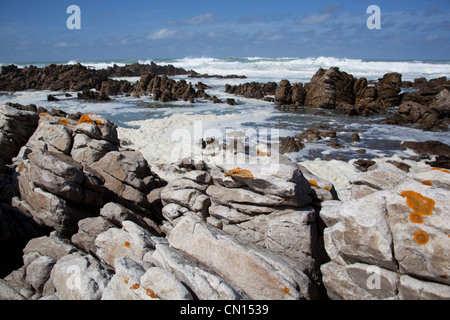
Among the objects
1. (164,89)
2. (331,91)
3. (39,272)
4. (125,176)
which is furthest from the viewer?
(164,89)

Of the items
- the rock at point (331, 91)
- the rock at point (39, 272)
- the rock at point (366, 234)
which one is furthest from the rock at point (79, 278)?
the rock at point (331, 91)

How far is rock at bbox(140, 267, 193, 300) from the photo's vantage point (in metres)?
3.91

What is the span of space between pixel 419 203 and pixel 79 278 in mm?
5223

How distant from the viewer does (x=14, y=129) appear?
33.1ft

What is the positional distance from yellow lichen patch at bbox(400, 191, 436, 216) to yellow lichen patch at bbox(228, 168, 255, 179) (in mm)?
2637

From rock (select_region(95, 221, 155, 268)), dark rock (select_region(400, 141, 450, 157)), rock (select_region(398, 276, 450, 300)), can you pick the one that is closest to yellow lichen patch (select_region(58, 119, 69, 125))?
rock (select_region(95, 221, 155, 268))

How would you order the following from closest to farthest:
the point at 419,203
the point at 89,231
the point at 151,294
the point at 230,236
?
the point at 151,294
the point at 419,203
the point at 230,236
the point at 89,231

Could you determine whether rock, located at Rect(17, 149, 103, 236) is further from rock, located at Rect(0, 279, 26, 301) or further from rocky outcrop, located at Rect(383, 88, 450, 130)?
rocky outcrop, located at Rect(383, 88, 450, 130)

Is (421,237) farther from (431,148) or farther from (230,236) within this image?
(431,148)

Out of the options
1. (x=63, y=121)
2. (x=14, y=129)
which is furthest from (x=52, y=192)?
(x=14, y=129)
